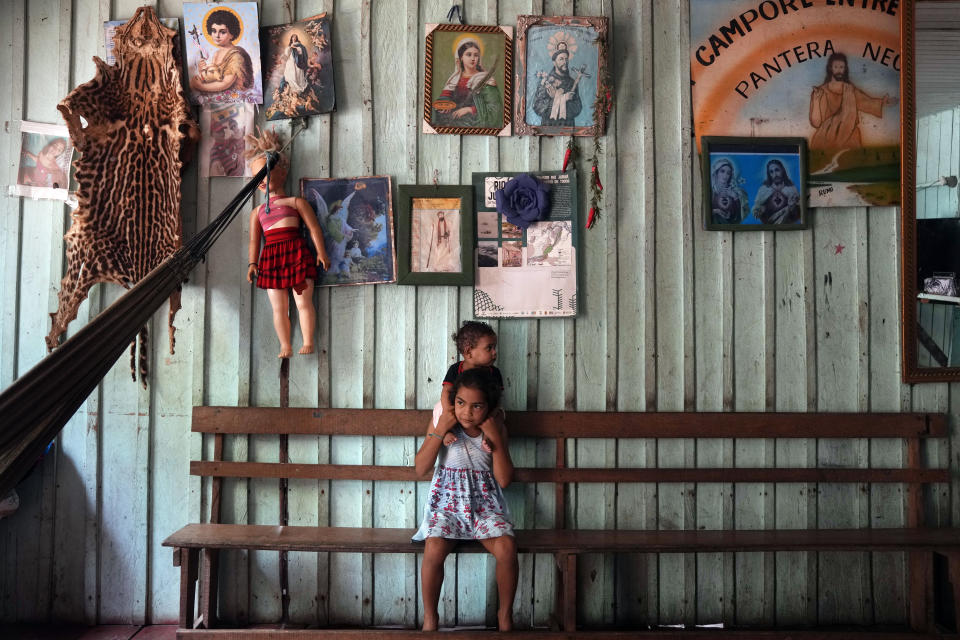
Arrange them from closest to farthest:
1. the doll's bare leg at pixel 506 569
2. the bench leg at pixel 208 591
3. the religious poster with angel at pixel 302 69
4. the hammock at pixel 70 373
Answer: the hammock at pixel 70 373
the doll's bare leg at pixel 506 569
the bench leg at pixel 208 591
the religious poster with angel at pixel 302 69

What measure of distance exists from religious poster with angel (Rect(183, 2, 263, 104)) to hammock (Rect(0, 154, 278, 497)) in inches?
26.2

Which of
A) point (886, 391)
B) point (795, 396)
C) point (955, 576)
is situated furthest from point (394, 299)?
point (955, 576)

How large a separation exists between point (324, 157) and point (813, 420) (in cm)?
243

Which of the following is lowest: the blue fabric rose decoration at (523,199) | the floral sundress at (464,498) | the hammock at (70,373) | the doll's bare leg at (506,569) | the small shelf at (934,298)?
the doll's bare leg at (506,569)

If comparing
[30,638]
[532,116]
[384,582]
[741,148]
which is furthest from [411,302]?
[30,638]

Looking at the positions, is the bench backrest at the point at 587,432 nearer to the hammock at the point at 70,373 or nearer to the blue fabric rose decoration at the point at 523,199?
the hammock at the point at 70,373

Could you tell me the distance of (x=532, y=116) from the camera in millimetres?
2922

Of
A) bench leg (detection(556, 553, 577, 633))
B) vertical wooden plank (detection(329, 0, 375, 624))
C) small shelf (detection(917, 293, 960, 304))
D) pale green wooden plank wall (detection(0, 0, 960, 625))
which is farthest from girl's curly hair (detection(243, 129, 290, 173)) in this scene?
small shelf (detection(917, 293, 960, 304))

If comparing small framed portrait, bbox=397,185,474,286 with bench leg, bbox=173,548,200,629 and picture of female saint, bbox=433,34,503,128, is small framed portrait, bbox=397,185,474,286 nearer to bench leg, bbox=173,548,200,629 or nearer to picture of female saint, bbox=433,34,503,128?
picture of female saint, bbox=433,34,503,128

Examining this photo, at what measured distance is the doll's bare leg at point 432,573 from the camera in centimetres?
251

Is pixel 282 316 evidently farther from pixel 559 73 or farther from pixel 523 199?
pixel 559 73

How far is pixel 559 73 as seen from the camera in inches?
115

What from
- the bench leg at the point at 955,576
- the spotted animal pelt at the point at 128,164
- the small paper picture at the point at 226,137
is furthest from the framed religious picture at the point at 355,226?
the bench leg at the point at 955,576

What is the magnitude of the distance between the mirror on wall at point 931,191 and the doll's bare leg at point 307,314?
8.61 ft
